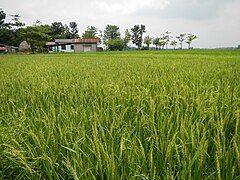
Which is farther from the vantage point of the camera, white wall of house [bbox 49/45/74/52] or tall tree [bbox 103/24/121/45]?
tall tree [bbox 103/24/121/45]

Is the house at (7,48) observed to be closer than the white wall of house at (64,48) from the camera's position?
Yes

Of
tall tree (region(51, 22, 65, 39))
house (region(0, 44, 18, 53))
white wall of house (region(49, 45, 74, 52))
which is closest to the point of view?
house (region(0, 44, 18, 53))

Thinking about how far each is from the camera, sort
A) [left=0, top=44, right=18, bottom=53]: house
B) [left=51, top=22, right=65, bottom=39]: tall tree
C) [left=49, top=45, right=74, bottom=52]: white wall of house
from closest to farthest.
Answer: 1. [left=0, top=44, right=18, bottom=53]: house
2. [left=49, top=45, right=74, bottom=52]: white wall of house
3. [left=51, top=22, right=65, bottom=39]: tall tree

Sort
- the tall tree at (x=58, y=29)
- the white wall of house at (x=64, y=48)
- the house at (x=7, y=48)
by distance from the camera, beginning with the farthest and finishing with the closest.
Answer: the tall tree at (x=58, y=29), the white wall of house at (x=64, y=48), the house at (x=7, y=48)

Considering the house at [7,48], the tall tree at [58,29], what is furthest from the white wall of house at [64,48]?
the tall tree at [58,29]

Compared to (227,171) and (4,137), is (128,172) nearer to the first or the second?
(227,171)

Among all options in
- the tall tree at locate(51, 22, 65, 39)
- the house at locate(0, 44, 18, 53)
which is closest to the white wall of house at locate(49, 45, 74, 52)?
the house at locate(0, 44, 18, 53)

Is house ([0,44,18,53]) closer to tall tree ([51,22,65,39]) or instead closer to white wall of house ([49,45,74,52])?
white wall of house ([49,45,74,52])

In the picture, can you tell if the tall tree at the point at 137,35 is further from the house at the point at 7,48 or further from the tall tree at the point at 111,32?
the house at the point at 7,48

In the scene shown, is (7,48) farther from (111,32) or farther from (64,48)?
(111,32)

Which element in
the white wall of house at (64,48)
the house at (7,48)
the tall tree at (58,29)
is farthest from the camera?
the tall tree at (58,29)

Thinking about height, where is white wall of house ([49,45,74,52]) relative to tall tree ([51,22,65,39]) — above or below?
below

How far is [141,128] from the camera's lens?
72.1 inches

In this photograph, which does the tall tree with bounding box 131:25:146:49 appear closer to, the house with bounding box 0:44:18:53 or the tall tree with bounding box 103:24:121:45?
the tall tree with bounding box 103:24:121:45
